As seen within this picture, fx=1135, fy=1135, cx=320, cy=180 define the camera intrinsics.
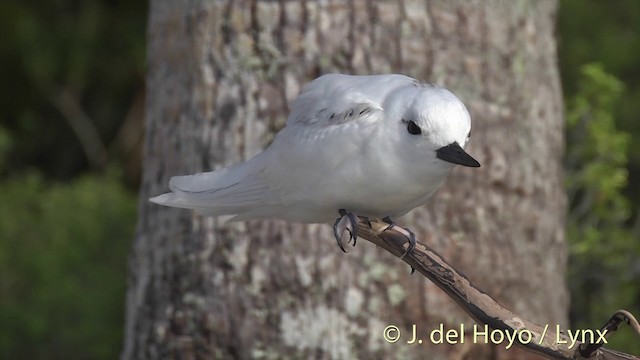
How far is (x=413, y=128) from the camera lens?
8.00 feet

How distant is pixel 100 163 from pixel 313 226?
224 inches

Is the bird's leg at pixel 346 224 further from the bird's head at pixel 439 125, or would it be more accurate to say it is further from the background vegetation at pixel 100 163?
the background vegetation at pixel 100 163

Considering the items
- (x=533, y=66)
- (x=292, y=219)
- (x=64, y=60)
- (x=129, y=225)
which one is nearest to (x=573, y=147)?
(x=533, y=66)

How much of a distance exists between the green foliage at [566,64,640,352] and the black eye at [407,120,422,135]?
9.51 ft

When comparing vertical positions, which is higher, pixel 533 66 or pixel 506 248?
pixel 533 66

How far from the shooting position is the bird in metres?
2.42

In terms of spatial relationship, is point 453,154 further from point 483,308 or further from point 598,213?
point 598,213

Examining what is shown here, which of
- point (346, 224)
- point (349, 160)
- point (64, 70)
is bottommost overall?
point (346, 224)

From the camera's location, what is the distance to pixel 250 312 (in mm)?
3963

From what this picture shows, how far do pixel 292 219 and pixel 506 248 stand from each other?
165 centimetres

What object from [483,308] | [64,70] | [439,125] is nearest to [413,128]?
[439,125]

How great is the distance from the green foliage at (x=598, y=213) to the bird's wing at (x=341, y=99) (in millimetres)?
2655

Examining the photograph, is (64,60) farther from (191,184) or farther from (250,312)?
(191,184)

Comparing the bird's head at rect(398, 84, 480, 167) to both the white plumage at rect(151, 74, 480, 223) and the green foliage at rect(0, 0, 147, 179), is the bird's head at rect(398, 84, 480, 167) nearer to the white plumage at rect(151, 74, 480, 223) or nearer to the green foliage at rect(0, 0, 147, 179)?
the white plumage at rect(151, 74, 480, 223)
